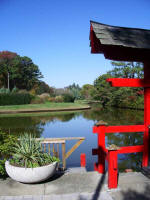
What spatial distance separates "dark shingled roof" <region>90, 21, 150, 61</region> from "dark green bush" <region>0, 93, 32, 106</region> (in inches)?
1086

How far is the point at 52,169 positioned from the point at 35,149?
522 millimetres

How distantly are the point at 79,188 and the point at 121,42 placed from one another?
2.96 metres

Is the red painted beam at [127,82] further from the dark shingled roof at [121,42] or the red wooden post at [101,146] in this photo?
the red wooden post at [101,146]

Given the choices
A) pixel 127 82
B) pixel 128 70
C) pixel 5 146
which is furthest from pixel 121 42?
pixel 128 70

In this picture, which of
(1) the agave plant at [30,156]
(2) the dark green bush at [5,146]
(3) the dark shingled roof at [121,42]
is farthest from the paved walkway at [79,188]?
(3) the dark shingled roof at [121,42]

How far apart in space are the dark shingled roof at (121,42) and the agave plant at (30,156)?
2.52 metres

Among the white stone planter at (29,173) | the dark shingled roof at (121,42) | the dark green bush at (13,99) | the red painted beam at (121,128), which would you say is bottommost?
the white stone planter at (29,173)

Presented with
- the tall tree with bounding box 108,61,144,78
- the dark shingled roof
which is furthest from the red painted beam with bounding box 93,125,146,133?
the tall tree with bounding box 108,61,144,78

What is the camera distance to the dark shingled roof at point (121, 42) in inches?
154

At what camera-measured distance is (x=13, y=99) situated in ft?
101

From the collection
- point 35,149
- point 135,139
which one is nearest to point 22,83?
point 135,139

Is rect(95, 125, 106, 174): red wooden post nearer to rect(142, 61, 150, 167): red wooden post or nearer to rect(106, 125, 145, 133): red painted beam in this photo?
rect(106, 125, 145, 133): red painted beam

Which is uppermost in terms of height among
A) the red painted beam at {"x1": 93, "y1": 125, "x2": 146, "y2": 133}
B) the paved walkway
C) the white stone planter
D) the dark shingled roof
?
the dark shingled roof

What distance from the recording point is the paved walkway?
3.22m
